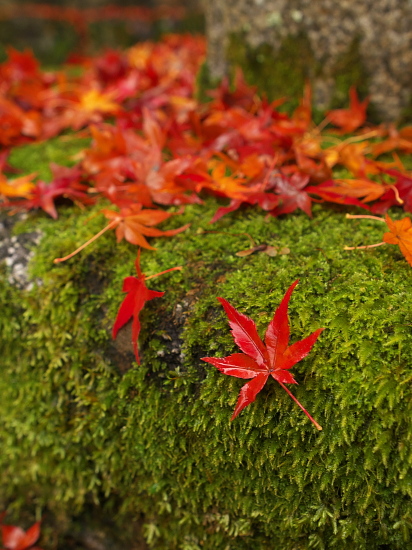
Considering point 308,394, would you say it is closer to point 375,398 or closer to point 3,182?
point 375,398

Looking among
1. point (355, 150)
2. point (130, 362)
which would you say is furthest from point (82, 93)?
point (130, 362)

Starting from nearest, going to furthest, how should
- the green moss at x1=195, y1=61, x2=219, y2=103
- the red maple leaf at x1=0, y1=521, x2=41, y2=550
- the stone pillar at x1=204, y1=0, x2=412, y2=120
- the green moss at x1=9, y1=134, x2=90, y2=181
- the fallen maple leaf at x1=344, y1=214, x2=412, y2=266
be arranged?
the fallen maple leaf at x1=344, y1=214, x2=412, y2=266 < the red maple leaf at x1=0, y1=521, x2=41, y2=550 < the stone pillar at x1=204, y1=0, x2=412, y2=120 < the green moss at x1=9, y1=134, x2=90, y2=181 < the green moss at x1=195, y1=61, x2=219, y2=103

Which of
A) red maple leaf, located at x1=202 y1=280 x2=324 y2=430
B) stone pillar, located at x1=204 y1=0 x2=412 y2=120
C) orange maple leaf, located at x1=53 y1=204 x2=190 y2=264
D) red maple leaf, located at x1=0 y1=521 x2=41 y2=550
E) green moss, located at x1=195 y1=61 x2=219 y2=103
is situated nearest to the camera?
red maple leaf, located at x1=202 y1=280 x2=324 y2=430

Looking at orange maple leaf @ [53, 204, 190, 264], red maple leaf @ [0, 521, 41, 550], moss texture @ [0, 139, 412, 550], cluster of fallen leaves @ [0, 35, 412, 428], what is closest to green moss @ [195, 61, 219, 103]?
cluster of fallen leaves @ [0, 35, 412, 428]

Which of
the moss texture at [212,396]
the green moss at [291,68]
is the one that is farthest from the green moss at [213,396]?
the green moss at [291,68]

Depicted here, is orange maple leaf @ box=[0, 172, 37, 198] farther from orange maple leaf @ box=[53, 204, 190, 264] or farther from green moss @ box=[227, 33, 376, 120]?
green moss @ box=[227, 33, 376, 120]

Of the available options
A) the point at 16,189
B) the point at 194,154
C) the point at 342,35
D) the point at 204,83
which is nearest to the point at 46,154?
the point at 16,189

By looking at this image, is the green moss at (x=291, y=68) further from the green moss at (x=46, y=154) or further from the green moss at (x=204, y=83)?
the green moss at (x=46, y=154)
